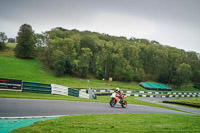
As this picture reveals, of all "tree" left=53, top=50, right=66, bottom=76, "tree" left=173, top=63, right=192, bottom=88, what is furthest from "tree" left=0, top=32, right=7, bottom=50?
"tree" left=173, top=63, right=192, bottom=88

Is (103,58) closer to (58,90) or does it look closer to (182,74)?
(182,74)

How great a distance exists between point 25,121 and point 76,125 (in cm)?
222

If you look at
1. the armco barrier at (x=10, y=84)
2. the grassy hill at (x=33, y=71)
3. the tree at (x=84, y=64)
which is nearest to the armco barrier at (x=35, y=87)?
the armco barrier at (x=10, y=84)

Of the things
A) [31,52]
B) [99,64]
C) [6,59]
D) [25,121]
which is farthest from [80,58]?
[25,121]

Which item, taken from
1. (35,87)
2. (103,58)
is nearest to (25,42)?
(103,58)

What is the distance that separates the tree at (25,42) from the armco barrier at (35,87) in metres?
47.8

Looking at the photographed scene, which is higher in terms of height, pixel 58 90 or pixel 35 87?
pixel 35 87

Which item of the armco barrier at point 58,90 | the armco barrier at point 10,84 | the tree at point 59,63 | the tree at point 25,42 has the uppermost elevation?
the tree at point 25,42

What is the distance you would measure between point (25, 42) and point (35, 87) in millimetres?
48893

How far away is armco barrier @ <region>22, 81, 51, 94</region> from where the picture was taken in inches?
646

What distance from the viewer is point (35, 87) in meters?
17.2

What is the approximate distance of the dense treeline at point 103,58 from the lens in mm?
60609

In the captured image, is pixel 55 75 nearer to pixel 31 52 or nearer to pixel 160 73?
pixel 31 52

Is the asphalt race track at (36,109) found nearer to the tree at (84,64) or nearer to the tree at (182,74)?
the tree at (84,64)
